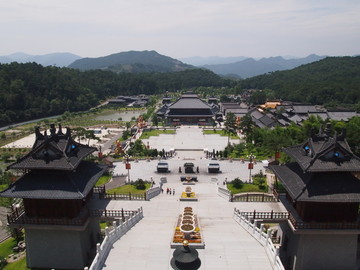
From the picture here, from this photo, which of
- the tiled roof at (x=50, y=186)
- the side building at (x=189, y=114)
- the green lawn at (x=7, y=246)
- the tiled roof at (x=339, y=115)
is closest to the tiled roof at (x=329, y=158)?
the tiled roof at (x=50, y=186)

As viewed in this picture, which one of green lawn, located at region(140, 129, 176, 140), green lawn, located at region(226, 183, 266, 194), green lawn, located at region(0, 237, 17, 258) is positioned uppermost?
green lawn, located at region(140, 129, 176, 140)

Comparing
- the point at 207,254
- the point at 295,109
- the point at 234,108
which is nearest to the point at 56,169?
the point at 207,254

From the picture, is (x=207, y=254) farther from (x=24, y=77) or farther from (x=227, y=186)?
(x=24, y=77)

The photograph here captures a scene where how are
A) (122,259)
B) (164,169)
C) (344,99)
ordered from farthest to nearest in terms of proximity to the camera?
1. (344,99)
2. (164,169)
3. (122,259)

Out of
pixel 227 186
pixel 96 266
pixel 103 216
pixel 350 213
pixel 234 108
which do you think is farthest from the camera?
pixel 234 108

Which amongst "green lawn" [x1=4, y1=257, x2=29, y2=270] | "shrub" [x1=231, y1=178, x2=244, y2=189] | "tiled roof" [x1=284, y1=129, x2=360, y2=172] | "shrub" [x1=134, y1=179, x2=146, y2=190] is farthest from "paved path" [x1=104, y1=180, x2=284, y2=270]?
"green lawn" [x1=4, y1=257, x2=29, y2=270]

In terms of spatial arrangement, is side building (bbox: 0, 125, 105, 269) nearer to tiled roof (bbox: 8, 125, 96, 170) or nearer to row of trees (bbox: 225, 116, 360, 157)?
tiled roof (bbox: 8, 125, 96, 170)
